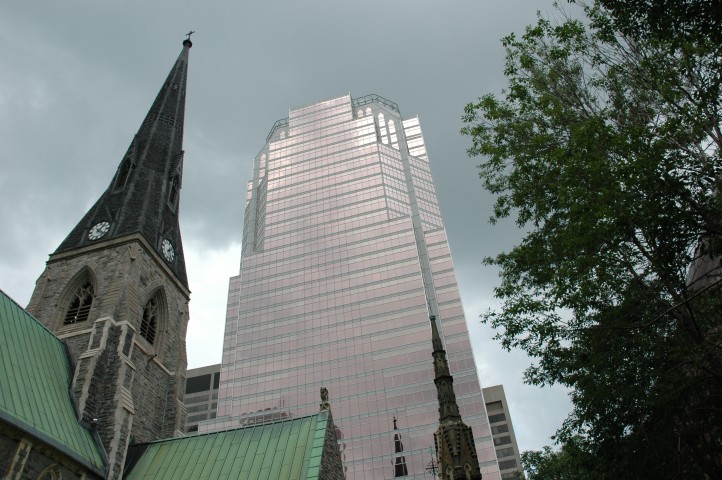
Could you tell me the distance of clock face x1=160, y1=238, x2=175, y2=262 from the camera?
25.8 meters

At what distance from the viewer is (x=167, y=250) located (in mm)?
26141

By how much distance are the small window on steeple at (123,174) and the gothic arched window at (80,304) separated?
6.99 meters

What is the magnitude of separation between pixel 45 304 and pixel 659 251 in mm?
21971

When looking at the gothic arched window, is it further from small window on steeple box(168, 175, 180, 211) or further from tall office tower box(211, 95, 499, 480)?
tall office tower box(211, 95, 499, 480)

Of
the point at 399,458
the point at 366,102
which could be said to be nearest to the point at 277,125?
the point at 366,102

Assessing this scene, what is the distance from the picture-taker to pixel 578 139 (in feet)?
36.9

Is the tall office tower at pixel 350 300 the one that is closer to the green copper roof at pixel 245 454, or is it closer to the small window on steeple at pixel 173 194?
the small window on steeple at pixel 173 194

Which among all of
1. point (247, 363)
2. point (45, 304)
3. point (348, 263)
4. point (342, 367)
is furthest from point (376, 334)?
point (45, 304)

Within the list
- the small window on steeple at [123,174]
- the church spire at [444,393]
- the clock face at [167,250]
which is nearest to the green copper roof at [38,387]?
the clock face at [167,250]

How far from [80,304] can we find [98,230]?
4.05m

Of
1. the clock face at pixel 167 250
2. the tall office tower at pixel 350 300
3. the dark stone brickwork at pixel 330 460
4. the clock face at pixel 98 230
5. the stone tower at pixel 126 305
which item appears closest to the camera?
the dark stone brickwork at pixel 330 460

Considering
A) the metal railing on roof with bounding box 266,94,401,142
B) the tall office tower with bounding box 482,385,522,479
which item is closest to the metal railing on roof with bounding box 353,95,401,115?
the metal railing on roof with bounding box 266,94,401,142

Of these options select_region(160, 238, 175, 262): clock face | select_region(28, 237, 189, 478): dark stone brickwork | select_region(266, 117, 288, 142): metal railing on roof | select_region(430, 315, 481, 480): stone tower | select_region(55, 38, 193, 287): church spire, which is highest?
select_region(266, 117, 288, 142): metal railing on roof

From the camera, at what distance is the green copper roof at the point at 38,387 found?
1426 cm
